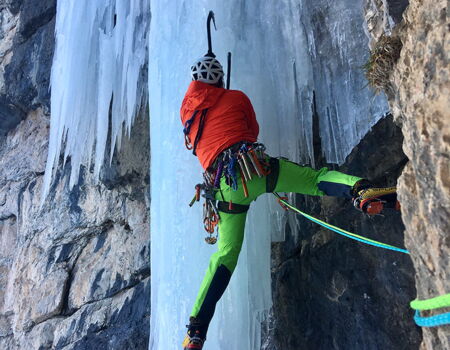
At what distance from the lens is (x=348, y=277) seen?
10.5 feet

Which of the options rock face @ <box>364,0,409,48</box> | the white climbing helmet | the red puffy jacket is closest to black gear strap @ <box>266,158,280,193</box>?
the red puffy jacket

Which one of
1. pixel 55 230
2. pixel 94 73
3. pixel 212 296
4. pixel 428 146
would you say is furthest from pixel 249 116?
pixel 55 230

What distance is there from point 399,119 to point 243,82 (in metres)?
1.90

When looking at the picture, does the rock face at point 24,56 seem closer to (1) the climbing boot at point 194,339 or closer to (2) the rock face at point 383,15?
(1) the climbing boot at point 194,339

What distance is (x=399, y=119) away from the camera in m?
1.88

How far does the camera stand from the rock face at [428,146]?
126 cm

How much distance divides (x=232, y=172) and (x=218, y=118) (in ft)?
1.39

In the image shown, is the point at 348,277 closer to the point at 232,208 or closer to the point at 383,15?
the point at 232,208

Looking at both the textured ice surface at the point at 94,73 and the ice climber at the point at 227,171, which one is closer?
the ice climber at the point at 227,171

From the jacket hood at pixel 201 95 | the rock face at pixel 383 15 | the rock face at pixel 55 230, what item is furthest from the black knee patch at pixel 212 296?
the rock face at pixel 55 230

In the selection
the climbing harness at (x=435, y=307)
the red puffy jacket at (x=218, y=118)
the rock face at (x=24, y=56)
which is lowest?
the climbing harness at (x=435, y=307)

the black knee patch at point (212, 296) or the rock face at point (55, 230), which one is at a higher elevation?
the rock face at point (55, 230)

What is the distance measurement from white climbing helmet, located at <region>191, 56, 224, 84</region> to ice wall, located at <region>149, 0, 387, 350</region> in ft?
1.82

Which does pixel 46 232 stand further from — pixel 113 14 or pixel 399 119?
pixel 399 119
